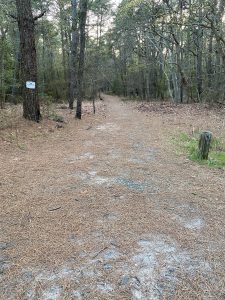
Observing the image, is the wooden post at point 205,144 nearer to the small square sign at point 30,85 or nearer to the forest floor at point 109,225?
the forest floor at point 109,225

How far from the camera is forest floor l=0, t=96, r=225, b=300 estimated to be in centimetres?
263

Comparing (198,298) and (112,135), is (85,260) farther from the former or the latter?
(112,135)

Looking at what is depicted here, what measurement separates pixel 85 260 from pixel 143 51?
26.3 meters

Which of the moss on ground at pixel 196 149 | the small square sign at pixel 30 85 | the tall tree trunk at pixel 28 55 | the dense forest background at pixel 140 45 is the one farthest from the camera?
the dense forest background at pixel 140 45

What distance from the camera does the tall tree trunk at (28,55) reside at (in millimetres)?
9234

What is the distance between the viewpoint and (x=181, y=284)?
2635mm

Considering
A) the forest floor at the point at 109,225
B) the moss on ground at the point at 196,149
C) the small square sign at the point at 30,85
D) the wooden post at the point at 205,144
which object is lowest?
the forest floor at the point at 109,225

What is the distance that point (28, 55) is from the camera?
9469 mm

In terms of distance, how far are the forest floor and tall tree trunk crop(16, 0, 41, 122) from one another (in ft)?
Result: 8.09

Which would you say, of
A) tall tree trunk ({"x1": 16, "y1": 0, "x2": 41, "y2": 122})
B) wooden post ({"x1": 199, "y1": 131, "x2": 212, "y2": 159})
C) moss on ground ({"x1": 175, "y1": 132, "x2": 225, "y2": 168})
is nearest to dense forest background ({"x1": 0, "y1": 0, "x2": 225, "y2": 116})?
tall tree trunk ({"x1": 16, "y1": 0, "x2": 41, "y2": 122})

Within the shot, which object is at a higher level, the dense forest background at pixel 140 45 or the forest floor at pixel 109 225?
the dense forest background at pixel 140 45

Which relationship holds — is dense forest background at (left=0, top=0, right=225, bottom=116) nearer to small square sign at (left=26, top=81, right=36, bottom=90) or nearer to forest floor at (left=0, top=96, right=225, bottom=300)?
small square sign at (left=26, top=81, right=36, bottom=90)

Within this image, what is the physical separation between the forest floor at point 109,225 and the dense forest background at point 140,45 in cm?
562

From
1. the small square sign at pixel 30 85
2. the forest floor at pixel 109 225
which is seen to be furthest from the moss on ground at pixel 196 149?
the small square sign at pixel 30 85
